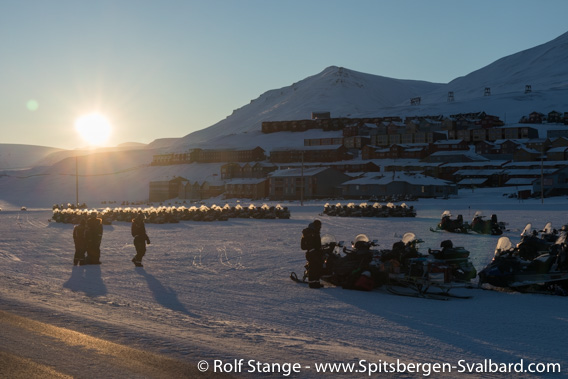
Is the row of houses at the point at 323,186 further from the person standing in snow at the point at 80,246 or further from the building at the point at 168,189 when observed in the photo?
the person standing in snow at the point at 80,246

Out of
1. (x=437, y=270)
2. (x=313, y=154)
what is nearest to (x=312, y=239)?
(x=437, y=270)

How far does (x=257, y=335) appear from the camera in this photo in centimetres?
902

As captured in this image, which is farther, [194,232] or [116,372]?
[194,232]

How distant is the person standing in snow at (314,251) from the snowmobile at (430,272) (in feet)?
4.91

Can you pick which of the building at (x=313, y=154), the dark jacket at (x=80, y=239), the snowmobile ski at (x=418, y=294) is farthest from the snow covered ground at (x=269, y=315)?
the building at (x=313, y=154)

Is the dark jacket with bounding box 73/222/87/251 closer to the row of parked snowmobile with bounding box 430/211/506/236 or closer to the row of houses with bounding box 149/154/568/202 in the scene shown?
the row of parked snowmobile with bounding box 430/211/506/236

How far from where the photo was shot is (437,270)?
40.9 feet

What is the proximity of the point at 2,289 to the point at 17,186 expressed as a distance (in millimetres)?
140296

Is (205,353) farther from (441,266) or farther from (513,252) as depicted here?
(513,252)

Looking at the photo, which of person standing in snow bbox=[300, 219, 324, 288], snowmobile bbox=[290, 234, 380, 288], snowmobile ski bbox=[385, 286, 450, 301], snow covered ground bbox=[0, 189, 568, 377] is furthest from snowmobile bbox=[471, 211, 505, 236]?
person standing in snow bbox=[300, 219, 324, 288]

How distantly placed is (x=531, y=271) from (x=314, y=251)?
183 inches

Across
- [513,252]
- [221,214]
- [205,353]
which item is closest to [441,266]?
[513,252]

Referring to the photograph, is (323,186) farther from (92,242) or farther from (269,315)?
(269,315)

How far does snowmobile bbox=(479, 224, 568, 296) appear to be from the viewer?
40.7 feet
